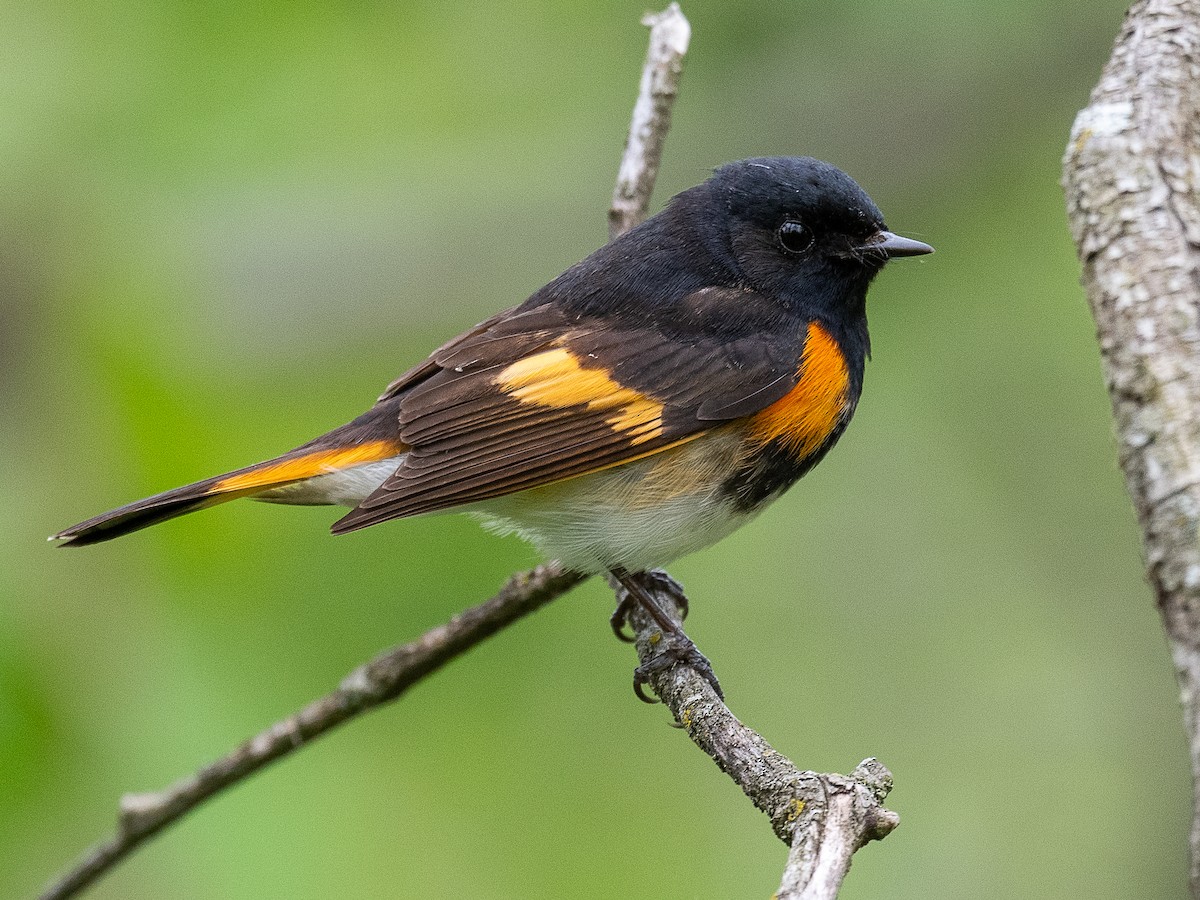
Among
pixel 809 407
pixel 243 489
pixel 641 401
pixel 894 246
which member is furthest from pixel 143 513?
pixel 894 246

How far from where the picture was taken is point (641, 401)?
272 cm

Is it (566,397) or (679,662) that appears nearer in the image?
(679,662)

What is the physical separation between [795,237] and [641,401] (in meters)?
0.59

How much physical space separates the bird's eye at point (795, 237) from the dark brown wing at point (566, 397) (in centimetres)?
16

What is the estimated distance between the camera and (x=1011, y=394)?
3.80 metres

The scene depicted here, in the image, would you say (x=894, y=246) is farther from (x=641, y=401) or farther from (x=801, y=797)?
(x=801, y=797)

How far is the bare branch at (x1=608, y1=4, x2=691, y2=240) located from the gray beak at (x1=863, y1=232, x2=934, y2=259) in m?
0.58

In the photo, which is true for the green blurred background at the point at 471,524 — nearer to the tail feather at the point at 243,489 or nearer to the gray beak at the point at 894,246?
the tail feather at the point at 243,489

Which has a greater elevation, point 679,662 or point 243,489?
point 243,489

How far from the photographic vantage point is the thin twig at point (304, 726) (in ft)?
8.42

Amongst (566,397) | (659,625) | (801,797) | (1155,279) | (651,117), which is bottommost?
(801,797)

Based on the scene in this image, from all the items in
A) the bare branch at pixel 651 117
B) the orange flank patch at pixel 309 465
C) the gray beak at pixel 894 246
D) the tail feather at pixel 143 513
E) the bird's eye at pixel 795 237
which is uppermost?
the bare branch at pixel 651 117

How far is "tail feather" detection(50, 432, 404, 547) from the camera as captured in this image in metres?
2.49

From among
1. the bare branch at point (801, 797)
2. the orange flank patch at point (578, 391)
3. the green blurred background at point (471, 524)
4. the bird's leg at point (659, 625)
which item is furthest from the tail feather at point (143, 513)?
the bare branch at point (801, 797)
